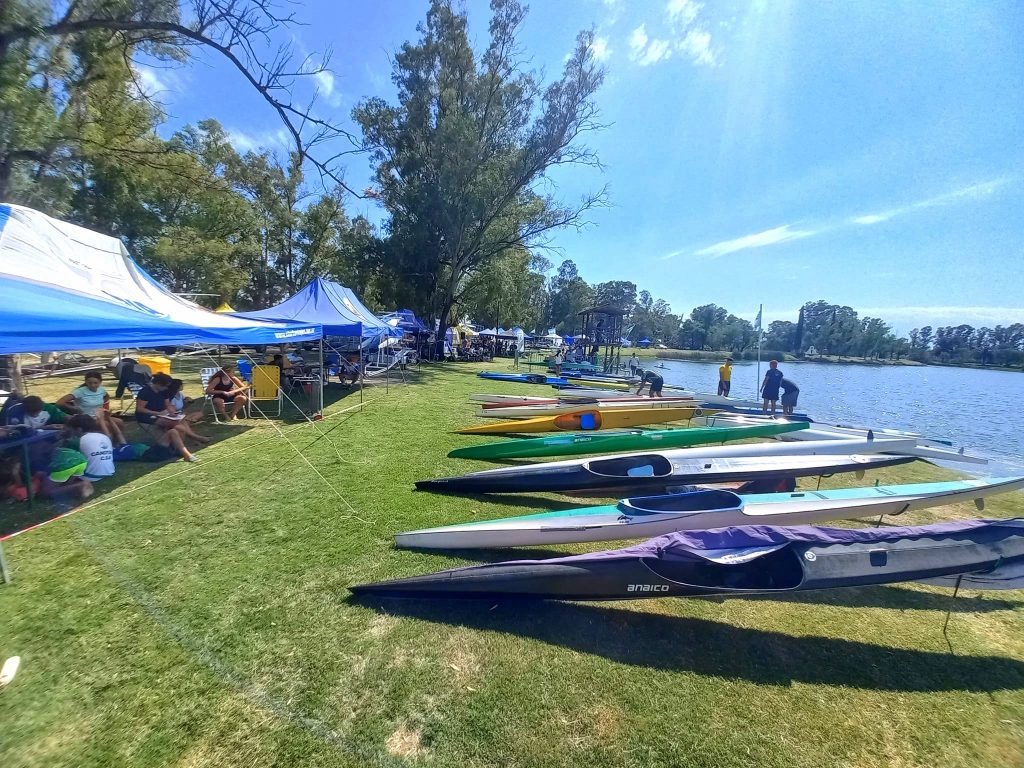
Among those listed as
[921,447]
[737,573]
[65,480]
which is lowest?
[65,480]

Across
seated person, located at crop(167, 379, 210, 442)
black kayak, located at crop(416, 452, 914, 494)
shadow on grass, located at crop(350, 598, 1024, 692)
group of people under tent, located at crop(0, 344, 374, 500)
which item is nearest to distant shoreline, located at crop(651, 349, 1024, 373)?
→ black kayak, located at crop(416, 452, 914, 494)

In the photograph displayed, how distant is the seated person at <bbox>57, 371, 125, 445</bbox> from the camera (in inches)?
216

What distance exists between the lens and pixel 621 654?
2.49 m

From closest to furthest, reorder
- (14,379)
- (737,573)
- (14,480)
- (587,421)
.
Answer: (737,573), (14,480), (14,379), (587,421)

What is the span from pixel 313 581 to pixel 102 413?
5012 millimetres

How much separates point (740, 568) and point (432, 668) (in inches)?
83.5

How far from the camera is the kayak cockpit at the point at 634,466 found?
4.72m

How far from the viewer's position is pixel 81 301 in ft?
15.4

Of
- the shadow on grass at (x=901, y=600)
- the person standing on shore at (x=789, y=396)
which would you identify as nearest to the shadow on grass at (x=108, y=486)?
the shadow on grass at (x=901, y=600)

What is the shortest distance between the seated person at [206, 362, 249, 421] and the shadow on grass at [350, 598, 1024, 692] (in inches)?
267

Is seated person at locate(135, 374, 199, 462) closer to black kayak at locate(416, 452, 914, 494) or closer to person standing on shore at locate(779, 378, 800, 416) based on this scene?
black kayak at locate(416, 452, 914, 494)

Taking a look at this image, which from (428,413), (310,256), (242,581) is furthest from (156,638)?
(310,256)

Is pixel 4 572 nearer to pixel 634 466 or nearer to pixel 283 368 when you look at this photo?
pixel 634 466

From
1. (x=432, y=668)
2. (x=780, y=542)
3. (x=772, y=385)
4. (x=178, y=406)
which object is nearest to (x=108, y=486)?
(x=178, y=406)
